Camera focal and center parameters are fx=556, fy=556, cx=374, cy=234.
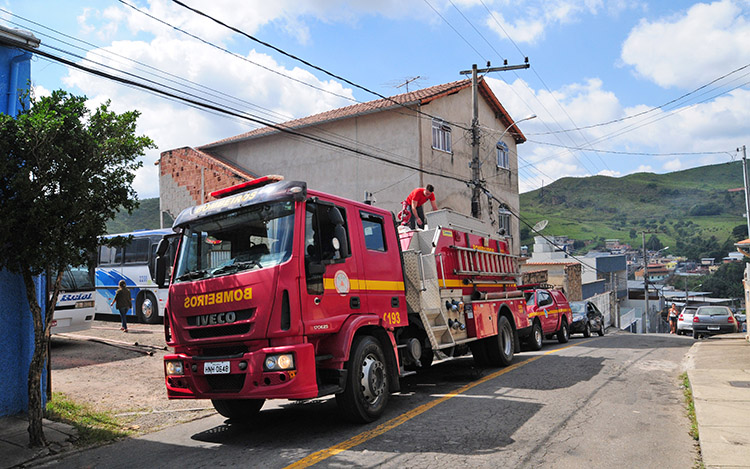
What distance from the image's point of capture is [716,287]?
7544 centimetres

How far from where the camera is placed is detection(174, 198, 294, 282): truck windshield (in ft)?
19.9

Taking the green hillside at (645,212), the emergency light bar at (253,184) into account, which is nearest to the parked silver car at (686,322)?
the emergency light bar at (253,184)

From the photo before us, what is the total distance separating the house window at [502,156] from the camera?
97.6 feet

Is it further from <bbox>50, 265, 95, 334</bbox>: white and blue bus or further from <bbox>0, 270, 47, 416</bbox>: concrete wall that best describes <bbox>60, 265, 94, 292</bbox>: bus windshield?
<bbox>0, 270, 47, 416</bbox>: concrete wall

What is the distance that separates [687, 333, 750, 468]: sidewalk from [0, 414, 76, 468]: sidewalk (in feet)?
21.3

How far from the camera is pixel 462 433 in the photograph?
5.89 m

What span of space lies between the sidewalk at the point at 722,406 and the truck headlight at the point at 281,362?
12.6ft

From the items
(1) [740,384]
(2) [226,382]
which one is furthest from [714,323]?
(2) [226,382]

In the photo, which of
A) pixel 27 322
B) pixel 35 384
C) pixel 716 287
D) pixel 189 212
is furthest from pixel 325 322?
pixel 716 287

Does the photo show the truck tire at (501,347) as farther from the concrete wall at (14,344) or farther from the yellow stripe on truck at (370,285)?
the concrete wall at (14,344)

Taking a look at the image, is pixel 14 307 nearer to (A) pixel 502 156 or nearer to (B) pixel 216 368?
(B) pixel 216 368

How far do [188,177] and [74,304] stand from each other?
597 inches

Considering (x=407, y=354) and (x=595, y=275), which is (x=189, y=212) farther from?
(x=595, y=275)

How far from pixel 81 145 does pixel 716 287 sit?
85587 mm
